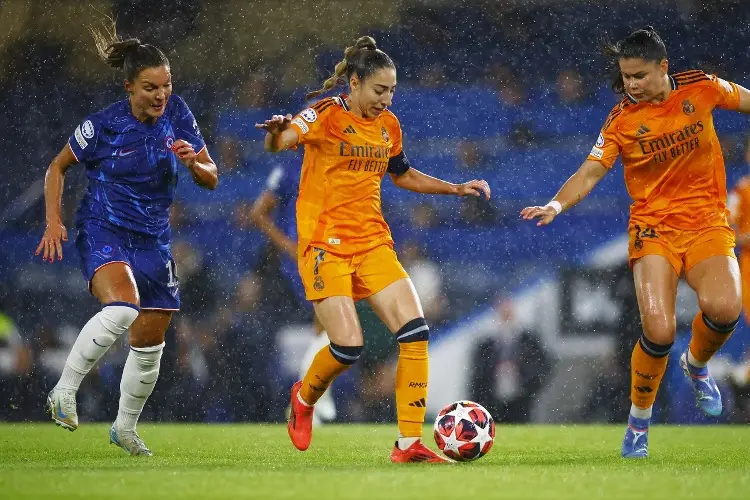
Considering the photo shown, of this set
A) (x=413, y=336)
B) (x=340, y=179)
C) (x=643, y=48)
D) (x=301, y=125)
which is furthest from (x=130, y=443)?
(x=643, y=48)

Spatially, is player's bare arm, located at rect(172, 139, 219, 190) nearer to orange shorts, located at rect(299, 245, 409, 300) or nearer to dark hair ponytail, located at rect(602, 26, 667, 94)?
orange shorts, located at rect(299, 245, 409, 300)

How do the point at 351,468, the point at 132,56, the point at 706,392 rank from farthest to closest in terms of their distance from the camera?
the point at 706,392 → the point at 132,56 → the point at 351,468

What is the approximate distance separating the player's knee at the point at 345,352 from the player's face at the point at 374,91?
1.21 m

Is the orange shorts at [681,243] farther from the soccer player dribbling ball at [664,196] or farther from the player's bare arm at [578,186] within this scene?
the player's bare arm at [578,186]

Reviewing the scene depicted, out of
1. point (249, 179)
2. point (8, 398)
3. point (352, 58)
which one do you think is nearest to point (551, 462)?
point (352, 58)

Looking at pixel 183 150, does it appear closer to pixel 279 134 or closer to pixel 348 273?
pixel 279 134

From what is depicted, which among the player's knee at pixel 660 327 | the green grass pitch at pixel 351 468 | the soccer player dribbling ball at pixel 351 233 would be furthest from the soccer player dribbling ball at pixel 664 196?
the soccer player dribbling ball at pixel 351 233

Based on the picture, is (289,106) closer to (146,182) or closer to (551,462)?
(146,182)

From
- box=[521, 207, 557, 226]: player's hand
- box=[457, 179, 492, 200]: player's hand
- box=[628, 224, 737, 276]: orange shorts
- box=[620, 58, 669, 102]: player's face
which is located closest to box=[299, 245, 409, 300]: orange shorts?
box=[457, 179, 492, 200]: player's hand

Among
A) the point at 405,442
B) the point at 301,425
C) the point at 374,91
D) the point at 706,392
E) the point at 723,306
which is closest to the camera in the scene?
the point at 405,442

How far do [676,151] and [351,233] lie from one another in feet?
5.68

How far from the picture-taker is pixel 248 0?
1142 centimetres

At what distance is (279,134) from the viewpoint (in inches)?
229

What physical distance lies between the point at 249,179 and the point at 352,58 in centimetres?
469
